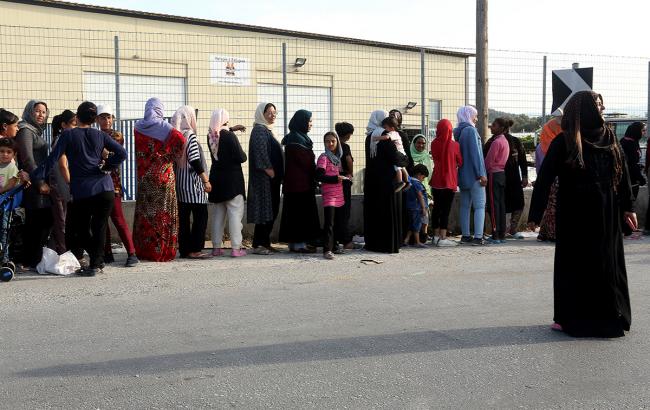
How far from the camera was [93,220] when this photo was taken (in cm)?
823

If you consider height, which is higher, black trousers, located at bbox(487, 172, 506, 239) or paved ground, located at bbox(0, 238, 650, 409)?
black trousers, located at bbox(487, 172, 506, 239)

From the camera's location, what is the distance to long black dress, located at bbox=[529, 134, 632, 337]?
5859 millimetres

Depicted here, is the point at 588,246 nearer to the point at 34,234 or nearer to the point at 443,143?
the point at 443,143

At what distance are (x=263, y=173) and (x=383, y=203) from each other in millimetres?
1572

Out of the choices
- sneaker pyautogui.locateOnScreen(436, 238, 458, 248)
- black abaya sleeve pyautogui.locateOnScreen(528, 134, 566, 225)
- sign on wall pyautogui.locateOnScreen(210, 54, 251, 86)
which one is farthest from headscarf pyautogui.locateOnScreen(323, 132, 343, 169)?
black abaya sleeve pyautogui.locateOnScreen(528, 134, 566, 225)

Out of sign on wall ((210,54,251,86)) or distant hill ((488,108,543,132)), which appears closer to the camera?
distant hill ((488,108,543,132))

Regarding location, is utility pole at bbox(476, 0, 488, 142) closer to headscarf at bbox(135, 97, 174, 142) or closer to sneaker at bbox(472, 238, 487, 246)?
sneaker at bbox(472, 238, 487, 246)

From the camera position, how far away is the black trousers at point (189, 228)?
31.2 feet

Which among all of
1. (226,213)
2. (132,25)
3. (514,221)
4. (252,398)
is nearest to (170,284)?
(226,213)

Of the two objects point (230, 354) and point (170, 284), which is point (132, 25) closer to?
point (170, 284)

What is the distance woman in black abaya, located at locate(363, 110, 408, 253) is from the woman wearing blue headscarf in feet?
2.38

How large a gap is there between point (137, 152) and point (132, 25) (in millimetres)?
13085

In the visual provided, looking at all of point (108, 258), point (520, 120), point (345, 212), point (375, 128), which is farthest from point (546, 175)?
point (520, 120)

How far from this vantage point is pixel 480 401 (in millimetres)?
4492
